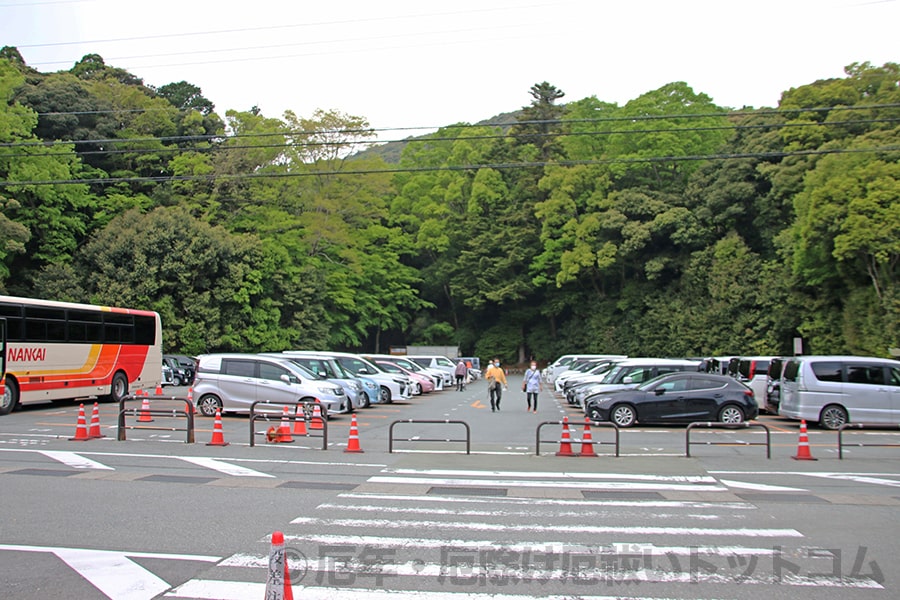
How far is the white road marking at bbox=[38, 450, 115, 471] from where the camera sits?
12789 millimetres

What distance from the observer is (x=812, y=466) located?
13852mm

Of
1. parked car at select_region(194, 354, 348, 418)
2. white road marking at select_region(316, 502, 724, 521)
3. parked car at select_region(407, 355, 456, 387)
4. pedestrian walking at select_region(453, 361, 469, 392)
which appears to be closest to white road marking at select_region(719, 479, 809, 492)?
white road marking at select_region(316, 502, 724, 521)

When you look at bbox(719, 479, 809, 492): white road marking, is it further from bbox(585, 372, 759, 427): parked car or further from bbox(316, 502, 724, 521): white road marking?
bbox(585, 372, 759, 427): parked car

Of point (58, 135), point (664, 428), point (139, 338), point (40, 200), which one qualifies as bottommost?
point (664, 428)

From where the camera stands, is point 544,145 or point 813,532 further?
point 544,145

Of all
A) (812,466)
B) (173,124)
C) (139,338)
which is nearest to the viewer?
(812,466)

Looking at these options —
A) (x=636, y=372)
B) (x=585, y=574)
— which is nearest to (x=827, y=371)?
(x=636, y=372)

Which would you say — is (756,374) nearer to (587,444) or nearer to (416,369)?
(587,444)

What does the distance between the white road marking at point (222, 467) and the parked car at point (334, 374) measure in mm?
9790

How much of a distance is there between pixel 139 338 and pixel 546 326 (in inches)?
1782

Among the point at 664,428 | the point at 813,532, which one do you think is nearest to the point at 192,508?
the point at 813,532

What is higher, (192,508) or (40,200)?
(40,200)

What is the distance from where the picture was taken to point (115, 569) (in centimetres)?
672

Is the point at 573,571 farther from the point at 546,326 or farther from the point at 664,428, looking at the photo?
the point at 546,326
